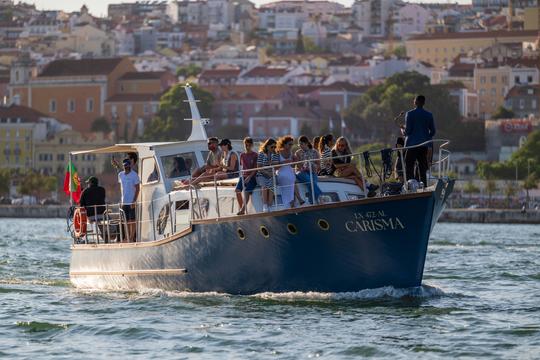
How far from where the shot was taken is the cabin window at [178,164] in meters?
33.0

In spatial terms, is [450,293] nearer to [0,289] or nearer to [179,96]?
[0,289]

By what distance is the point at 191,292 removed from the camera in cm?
3172

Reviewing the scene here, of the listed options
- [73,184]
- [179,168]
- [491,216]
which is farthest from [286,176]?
[491,216]

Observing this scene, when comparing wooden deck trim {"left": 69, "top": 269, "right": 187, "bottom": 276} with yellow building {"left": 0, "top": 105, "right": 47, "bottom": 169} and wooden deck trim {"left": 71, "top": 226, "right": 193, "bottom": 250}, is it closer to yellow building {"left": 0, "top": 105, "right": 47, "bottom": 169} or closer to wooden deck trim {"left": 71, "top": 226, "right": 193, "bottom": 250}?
wooden deck trim {"left": 71, "top": 226, "right": 193, "bottom": 250}

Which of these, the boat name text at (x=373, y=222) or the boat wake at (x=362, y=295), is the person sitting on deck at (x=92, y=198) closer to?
the boat wake at (x=362, y=295)

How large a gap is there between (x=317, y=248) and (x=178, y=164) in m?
4.03

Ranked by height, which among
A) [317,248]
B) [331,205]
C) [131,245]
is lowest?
[131,245]

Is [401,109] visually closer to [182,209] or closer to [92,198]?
[92,198]

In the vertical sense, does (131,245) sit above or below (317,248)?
below

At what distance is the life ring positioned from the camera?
1356 inches

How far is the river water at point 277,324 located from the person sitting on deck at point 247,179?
1395 millimetres

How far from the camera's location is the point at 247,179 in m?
30.4

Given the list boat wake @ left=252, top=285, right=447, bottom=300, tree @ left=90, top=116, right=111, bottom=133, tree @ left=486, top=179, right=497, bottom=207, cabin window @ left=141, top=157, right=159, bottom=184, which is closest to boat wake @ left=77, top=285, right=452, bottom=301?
boat wake @ left=252, top=285, right=447, bottom=300

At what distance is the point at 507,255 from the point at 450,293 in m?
19.1
